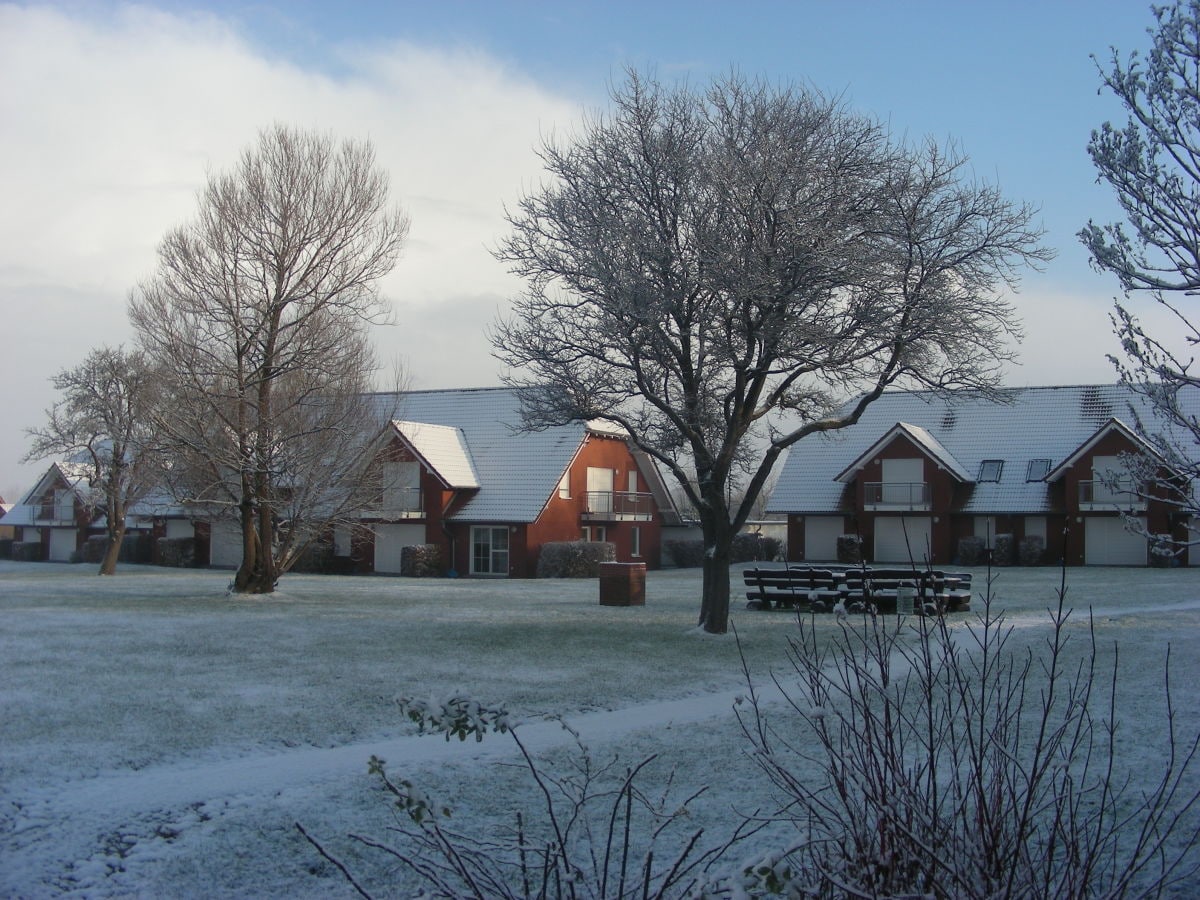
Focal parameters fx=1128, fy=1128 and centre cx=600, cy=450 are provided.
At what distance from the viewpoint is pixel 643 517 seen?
1892 inches

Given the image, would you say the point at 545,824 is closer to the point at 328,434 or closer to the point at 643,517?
the point at 328,434

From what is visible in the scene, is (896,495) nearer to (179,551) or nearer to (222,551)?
(222,551)

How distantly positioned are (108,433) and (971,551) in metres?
31.3

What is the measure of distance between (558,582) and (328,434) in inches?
461

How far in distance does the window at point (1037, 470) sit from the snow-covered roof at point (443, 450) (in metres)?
21.9

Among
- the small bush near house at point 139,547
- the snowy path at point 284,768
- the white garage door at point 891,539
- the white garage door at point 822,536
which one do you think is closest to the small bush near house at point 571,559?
the white garage door at point 822,536

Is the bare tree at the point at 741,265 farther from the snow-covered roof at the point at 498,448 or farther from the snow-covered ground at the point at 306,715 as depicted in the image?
the snow-covered roof at the point at 498,448

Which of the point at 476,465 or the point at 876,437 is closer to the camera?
the point at 476,465

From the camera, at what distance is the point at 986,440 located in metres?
47.1

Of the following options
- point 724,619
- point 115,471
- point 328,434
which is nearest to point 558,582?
point 328,434

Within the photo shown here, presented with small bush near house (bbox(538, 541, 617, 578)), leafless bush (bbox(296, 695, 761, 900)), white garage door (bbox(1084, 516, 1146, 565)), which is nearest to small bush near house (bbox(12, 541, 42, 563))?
small bush near house (bbox(538, 541, 617, 578))

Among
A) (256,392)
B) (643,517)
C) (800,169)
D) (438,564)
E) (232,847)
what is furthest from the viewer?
(643,517)

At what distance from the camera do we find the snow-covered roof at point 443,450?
4097cm

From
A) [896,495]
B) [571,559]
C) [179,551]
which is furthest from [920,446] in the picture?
[179,551]
